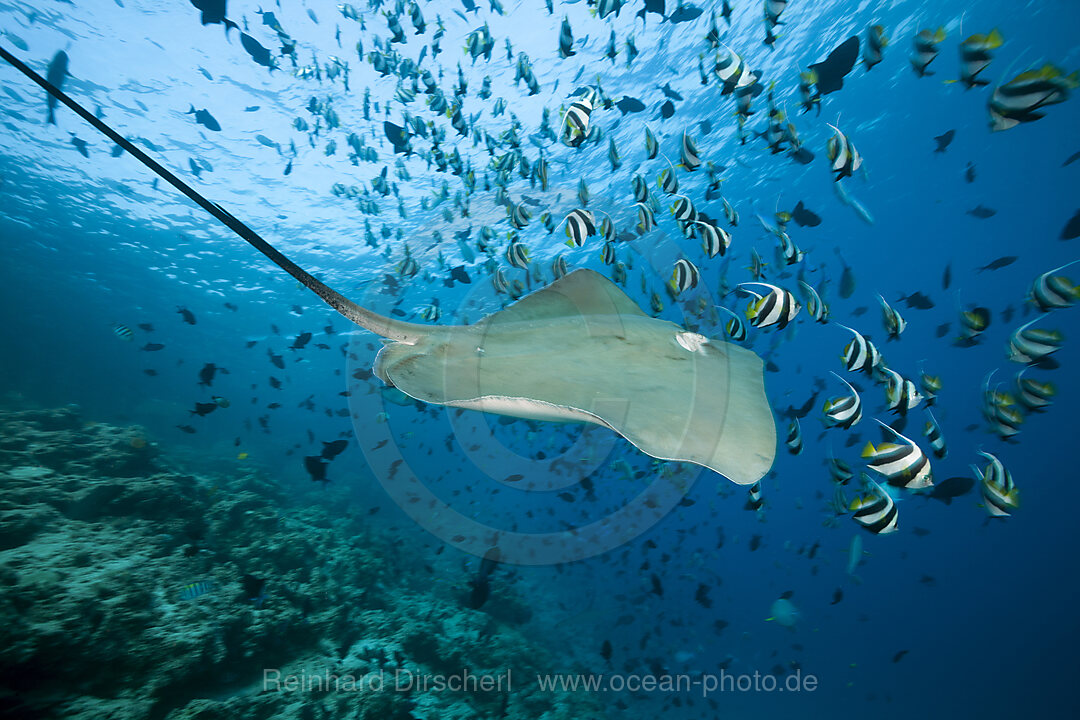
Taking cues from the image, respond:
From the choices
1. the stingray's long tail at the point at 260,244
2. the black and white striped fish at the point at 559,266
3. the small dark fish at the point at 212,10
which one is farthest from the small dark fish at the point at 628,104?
the small dark fish at the point at 212,10

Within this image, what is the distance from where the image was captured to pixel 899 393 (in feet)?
14.2

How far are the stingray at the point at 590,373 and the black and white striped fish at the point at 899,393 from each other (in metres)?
2.13

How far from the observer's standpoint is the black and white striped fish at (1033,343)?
418 cm

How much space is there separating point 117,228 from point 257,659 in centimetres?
3304

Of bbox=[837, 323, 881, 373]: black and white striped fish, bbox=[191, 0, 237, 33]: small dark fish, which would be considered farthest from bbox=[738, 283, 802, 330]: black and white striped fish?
bbox=[191, 0, 237, 33]: small dark fish

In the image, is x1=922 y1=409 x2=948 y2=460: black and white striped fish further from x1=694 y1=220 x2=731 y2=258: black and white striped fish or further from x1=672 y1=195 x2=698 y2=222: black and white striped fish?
x1=672 y1=195 x2=698 y2=222: black and white striped fish

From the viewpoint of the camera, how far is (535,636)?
13.3m

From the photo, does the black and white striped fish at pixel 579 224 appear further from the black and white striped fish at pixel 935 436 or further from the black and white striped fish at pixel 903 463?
the black and white striped fish at pixel 935 436

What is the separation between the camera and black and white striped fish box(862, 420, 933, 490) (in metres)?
3.45

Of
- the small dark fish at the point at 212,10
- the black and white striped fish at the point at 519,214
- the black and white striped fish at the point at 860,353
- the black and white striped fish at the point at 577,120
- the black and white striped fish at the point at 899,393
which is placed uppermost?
the small dark fish at the point at 212,10

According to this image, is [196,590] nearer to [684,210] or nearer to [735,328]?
[735,328]

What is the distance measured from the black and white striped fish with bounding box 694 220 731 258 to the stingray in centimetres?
195

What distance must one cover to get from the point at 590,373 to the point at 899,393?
3814 mm

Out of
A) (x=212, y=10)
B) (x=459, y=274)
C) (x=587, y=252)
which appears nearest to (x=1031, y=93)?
(x=459, y=274)
